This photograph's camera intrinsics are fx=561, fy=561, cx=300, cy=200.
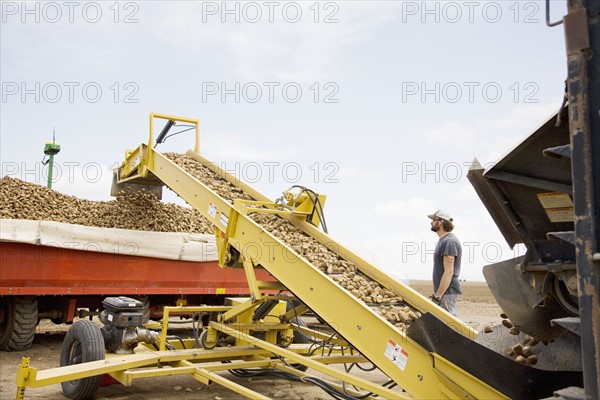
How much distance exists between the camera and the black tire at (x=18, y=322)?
765cm

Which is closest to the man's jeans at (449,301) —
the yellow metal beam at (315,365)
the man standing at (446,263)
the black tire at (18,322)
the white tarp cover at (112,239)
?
the man standing at (446,263)

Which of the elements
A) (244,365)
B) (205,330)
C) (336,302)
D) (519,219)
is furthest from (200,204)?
(519,219)

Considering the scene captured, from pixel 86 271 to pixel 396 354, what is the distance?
5.48 metres

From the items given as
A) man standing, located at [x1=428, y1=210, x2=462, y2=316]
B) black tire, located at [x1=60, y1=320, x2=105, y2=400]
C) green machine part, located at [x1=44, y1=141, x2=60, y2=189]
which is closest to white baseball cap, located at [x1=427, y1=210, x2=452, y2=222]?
man standing, located at [x1=428, y1=210, x2=462, y2=316]

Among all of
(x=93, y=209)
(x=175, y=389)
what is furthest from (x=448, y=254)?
(x=93, y=209)

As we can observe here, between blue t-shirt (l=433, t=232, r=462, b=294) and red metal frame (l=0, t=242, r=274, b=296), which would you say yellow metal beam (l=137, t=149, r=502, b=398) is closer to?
blue t-shirt (l=433, t=232, r=462, b=294)

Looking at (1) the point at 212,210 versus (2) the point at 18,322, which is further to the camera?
(2) the point at 18,322

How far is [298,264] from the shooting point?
4684mm

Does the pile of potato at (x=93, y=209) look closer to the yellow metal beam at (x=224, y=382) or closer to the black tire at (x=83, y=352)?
the black tire at (x=83, y=352)

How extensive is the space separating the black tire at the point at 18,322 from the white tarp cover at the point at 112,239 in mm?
964

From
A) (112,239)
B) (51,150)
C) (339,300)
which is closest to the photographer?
(339,300)

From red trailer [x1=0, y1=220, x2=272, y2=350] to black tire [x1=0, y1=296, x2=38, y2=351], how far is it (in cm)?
1

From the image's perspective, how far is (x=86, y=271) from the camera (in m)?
7.89

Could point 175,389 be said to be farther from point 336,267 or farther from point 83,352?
point 336,267
